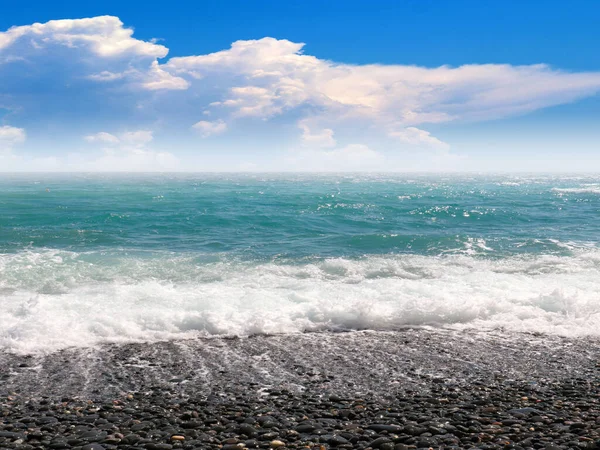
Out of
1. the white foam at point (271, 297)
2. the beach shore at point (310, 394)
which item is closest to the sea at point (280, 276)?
the white foam at point (271, 297)

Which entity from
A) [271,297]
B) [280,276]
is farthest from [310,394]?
[280,276]

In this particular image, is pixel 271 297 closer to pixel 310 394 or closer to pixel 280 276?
pixel 280 276

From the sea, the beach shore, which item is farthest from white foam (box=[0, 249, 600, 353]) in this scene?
the beach shore

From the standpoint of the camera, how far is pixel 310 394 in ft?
24.0

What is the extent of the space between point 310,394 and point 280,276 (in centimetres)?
948

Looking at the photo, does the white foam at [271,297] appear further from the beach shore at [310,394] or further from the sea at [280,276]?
the beach shore at [310,394]

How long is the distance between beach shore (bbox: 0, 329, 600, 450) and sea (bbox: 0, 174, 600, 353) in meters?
1.03

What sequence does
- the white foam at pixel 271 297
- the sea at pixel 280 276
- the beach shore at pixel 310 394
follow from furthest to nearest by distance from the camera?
the sea at pixel 280 276
the white foam at pixel 271 297
the beach shore at pixel 310 394

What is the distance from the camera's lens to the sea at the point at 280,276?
11.0 m

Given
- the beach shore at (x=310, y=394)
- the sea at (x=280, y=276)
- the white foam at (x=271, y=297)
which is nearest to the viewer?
the beach shore at (x=310, y=394)

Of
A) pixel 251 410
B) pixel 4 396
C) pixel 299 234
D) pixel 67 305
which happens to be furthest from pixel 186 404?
pixel 299 234

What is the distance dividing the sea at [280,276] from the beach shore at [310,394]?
1.03 meters

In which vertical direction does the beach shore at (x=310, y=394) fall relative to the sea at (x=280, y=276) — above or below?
below

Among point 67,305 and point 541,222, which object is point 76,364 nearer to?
point 67,305
